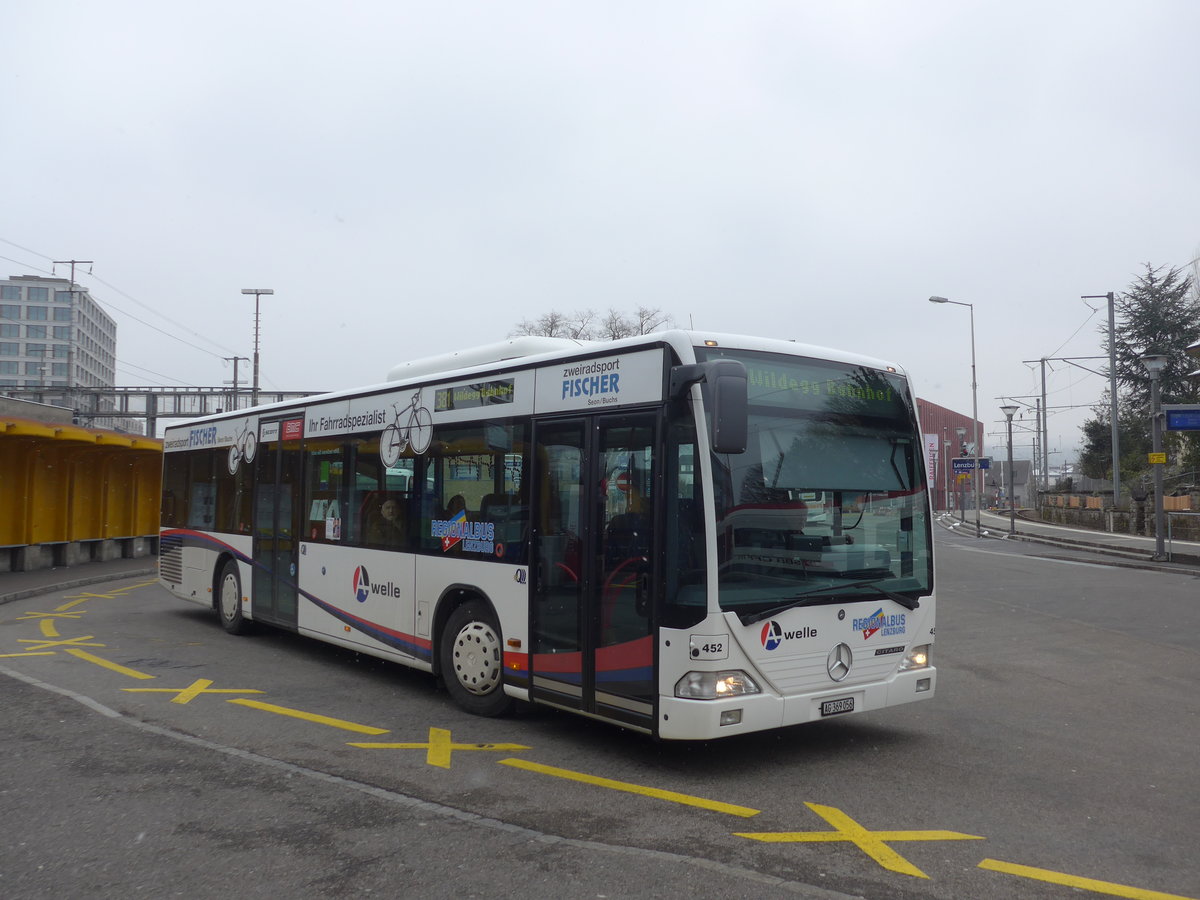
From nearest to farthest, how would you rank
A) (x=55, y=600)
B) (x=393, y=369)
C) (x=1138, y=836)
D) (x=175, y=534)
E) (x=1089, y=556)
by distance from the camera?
(x=1138, y=836) → (x=393, y=369) → (x=175, y=534) → (x=55, y=600) → (x=1089, y=556)

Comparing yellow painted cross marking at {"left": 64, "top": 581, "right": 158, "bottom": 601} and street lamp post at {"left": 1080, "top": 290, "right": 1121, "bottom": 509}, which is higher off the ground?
street lamp post at {"left": 1080, "top": 290, "right": 1121, "bottom": 509}

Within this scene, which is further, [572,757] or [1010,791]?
[572,757]

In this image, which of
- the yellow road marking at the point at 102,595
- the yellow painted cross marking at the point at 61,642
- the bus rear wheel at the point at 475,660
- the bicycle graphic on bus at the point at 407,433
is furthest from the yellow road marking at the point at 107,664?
the yellow road marking at the point at 102,595

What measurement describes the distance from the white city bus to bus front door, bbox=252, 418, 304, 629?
2269mm

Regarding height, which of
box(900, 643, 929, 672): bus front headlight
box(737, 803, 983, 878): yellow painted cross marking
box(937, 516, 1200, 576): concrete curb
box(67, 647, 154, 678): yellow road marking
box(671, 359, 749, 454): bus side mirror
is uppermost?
box(671, 359, 749, 454): bus side mirror

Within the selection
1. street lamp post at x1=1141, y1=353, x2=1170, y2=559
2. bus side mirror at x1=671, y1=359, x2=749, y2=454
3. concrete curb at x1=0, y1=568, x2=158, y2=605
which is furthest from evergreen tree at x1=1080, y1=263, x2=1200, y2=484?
bus side mirror at x1=671, y1=359, x2=749, y2=454

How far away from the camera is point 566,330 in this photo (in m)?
73.5

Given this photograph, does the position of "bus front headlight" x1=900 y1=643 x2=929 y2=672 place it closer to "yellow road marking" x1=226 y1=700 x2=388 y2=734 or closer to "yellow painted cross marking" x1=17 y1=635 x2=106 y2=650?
"yellow road marking" x1=226 y1=700 x2=388 y2=734

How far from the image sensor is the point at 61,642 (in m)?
12.1

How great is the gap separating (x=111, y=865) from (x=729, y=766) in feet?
12.4

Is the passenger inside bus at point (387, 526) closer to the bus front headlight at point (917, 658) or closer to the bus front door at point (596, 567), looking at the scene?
the bus front door at point (596, 567)

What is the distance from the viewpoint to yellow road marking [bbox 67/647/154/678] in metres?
9.89

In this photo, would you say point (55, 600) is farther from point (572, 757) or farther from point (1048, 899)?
point (1048, 899)

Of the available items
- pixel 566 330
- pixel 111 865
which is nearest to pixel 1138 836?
pixel 111 865
